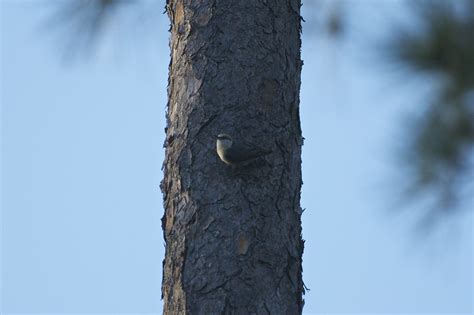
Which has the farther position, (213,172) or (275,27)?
(275,27)

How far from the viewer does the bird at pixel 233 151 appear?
1906 millimetres

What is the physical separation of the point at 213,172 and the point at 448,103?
0.79m

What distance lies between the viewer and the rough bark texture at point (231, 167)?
1.90m

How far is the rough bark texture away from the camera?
6.23 ft

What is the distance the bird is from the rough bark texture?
0.02 metres

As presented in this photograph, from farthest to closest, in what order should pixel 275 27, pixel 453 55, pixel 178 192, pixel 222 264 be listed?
pixel 453 55
pixel 275 27
pixel 178 192
pixel 222 264

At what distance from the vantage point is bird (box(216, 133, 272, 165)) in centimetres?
191

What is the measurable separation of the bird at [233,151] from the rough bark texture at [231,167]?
0.02 m

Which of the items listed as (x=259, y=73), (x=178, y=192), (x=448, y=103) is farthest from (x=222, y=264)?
(x=448, y=103)

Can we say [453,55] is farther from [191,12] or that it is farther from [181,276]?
[181,276]

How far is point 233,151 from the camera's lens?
1907 millimetres

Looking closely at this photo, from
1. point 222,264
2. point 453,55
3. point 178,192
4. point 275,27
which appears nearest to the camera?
point 222,264

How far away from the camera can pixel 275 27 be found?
2188 millimetres

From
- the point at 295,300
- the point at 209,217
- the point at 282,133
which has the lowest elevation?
the point at 295,300
